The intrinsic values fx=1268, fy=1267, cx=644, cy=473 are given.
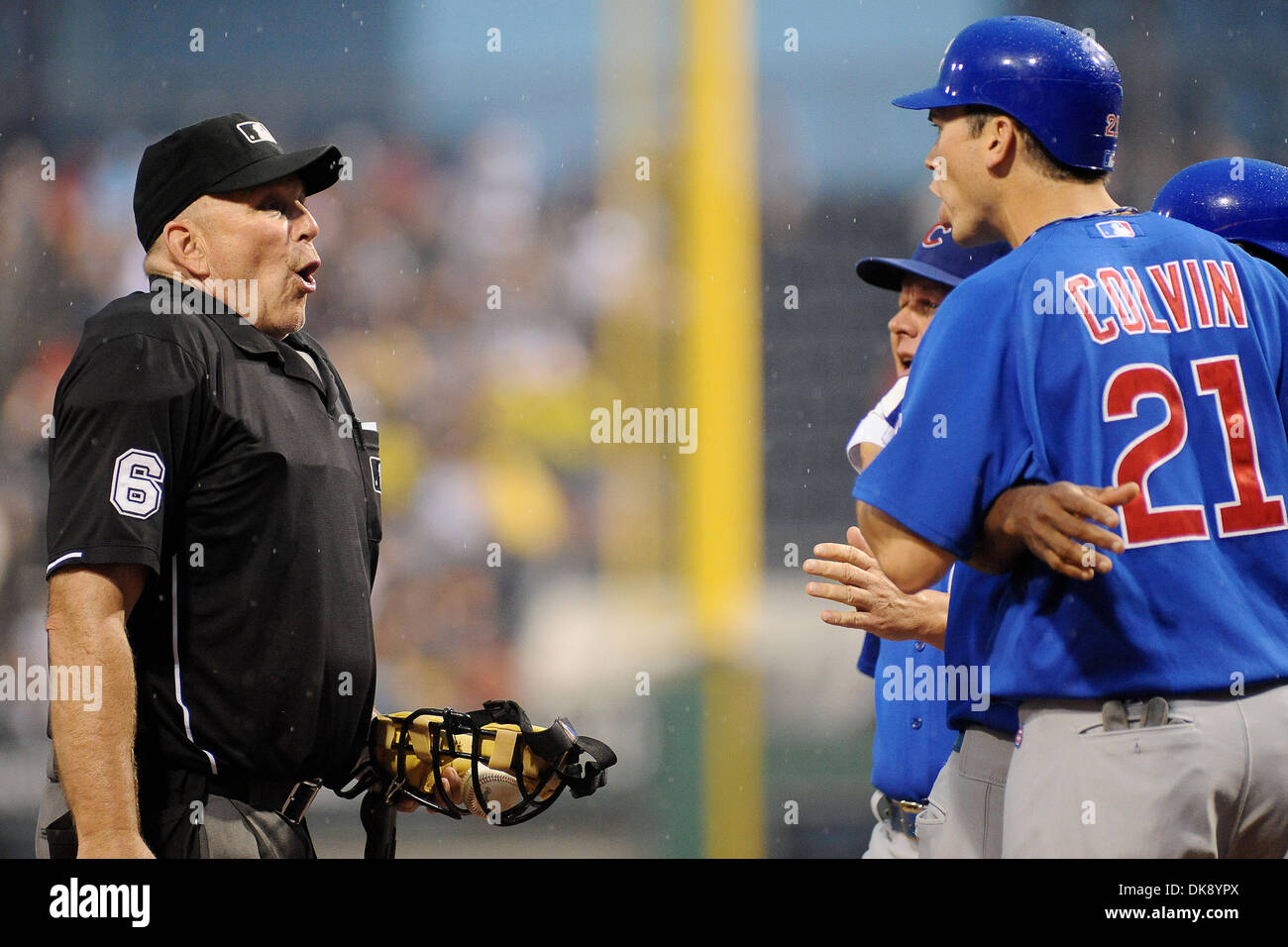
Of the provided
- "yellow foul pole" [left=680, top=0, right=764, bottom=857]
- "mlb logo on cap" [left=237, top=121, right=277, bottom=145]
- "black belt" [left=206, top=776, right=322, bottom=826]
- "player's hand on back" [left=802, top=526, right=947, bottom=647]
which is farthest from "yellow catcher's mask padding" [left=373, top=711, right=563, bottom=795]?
"yellow foul pole" [left=680, top=0, right=764, bottom=857]

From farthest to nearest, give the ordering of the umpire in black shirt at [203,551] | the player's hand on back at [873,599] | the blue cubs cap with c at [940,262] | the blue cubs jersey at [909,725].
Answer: the blue cubs cap with c at [940,262] → the blue cubs jersey at [909,725] → the player's hand on back at [873,599] → the umpire in black shirt at [203,551]

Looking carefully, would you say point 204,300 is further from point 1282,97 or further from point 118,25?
point 1282,97

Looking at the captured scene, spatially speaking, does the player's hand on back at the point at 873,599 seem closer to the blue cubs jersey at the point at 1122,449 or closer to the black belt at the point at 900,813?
the blue cubs jersey at the point at 1122,449

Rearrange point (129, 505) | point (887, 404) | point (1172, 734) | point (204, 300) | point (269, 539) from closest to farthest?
point (1172, 734) < point (129, 505) < point (269, 539) < point (204, 300) < point (887, 404)

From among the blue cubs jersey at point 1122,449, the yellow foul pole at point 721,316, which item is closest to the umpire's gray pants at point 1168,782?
the blue cubs jersey at point 1122,449

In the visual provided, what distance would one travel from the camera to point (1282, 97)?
16.2 feet

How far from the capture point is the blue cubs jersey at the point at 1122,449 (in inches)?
59.5

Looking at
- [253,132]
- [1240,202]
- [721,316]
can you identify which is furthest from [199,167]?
[721,316]

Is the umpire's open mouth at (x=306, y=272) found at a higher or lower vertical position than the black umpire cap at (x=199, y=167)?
lower

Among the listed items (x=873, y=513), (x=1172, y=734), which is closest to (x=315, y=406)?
(x=873, y=513)

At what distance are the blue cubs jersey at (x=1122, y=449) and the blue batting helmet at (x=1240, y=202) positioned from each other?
58 centimetres

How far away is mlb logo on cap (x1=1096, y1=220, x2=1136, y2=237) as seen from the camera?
163 cm

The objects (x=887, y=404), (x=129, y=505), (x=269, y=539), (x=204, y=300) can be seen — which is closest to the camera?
(x=129, y=505)

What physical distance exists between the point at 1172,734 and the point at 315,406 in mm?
1233
